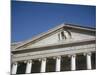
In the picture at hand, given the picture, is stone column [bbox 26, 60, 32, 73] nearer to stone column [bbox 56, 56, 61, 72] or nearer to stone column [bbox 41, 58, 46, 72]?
stone column [bbox 41, 58, 46, 72]

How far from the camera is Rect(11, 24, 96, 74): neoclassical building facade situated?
8.79ft

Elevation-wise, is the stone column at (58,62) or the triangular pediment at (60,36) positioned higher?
the triangular pediment at (60,36)

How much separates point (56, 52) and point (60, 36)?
16 cm

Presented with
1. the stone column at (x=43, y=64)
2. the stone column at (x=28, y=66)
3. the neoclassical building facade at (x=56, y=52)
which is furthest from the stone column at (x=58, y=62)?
the stone column at (x=28, y=66)

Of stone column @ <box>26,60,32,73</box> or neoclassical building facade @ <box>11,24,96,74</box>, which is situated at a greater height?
neoclassical building facade @ <box>11,24,96,74</box>

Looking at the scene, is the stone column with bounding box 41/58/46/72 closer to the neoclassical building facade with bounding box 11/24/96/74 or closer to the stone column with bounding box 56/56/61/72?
the neoclassical building facade with bounding box 11/24/96/74

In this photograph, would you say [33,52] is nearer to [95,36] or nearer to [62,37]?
[62,37]

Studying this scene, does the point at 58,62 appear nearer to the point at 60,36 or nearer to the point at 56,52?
the point at 56,52

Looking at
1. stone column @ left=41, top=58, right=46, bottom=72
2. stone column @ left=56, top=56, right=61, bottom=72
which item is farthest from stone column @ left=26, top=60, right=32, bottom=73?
stone column @ left=56, top=56, right=61, bottom=72

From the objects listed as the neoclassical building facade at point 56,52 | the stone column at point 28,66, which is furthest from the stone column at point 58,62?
the stone column at point 28,66

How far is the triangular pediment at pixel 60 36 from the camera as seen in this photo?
106 inches

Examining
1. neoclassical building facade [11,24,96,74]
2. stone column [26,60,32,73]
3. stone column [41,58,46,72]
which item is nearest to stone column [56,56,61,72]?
neoclassical building facade [11,24,96,74]

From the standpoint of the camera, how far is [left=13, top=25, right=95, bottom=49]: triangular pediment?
8.85 ft

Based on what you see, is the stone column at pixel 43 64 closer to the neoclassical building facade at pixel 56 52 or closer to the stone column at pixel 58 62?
the neoclassical building facade at pixel 56 52
